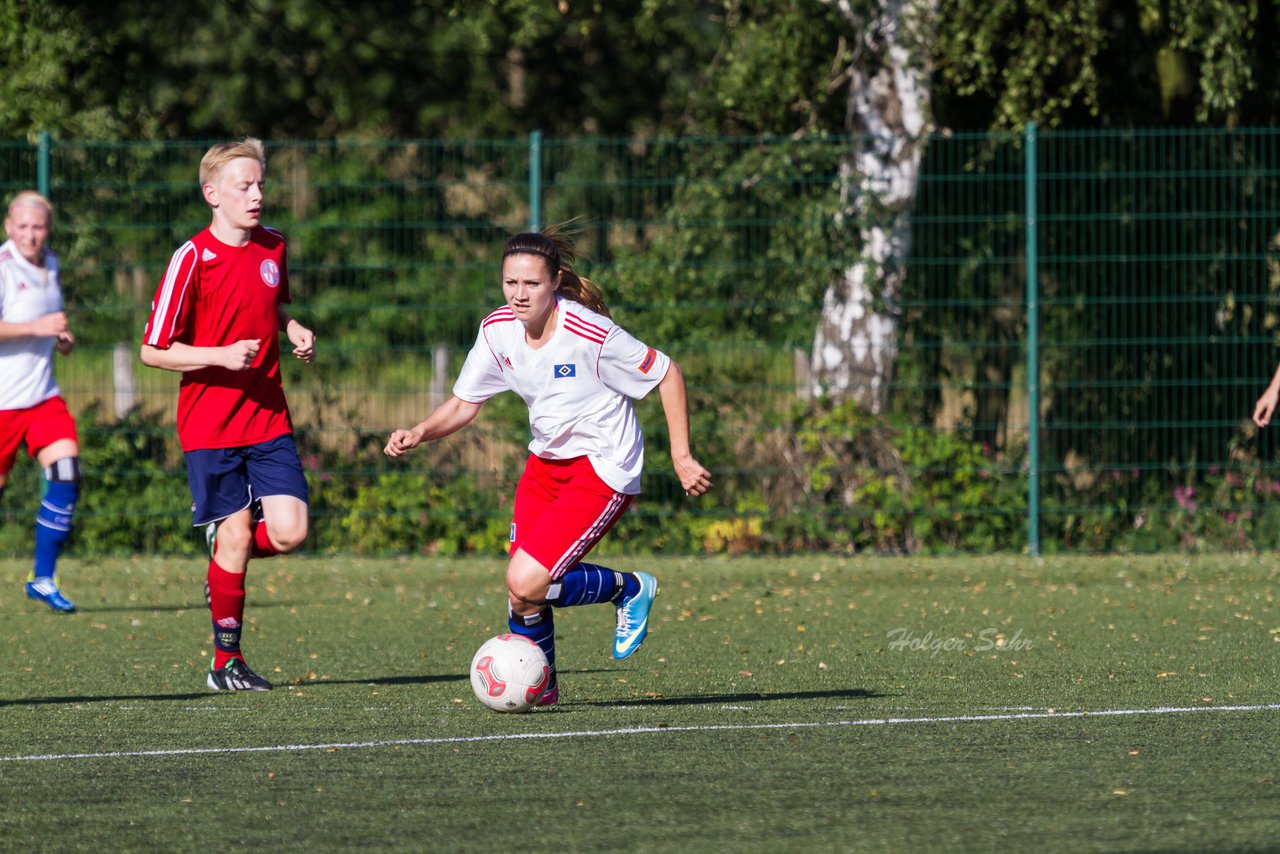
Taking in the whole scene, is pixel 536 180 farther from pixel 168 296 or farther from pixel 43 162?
pixel 168 296

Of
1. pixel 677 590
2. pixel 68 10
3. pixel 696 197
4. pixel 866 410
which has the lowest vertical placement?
pixel 677 590

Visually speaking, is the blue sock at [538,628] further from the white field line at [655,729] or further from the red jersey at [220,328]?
the red jersey at [220,328]

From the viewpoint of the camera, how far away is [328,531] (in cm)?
1278

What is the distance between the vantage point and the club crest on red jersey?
7.45 m

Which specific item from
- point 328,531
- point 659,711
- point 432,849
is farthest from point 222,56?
point 432,849

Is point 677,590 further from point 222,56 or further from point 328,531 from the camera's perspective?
point 222,56

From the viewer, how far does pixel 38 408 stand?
10.1m

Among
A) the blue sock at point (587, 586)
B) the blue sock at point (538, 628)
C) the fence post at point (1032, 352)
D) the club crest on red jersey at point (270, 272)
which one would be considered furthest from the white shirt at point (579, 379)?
the fence post at point (1032, 352)

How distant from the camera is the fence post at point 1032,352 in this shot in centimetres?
1234

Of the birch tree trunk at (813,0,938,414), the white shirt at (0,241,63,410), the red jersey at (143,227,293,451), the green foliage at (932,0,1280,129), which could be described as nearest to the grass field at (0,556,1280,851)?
the red jersey at (143,227,293,451)

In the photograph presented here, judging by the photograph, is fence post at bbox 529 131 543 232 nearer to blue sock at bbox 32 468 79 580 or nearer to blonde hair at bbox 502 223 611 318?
blue sock at bbox 32 468 79 580

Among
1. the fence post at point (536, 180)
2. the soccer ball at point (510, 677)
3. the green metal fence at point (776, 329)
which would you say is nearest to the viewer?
the soccer ball at point (510, 677)

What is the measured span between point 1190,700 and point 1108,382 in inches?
238

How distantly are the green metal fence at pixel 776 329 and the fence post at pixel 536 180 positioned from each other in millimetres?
33
